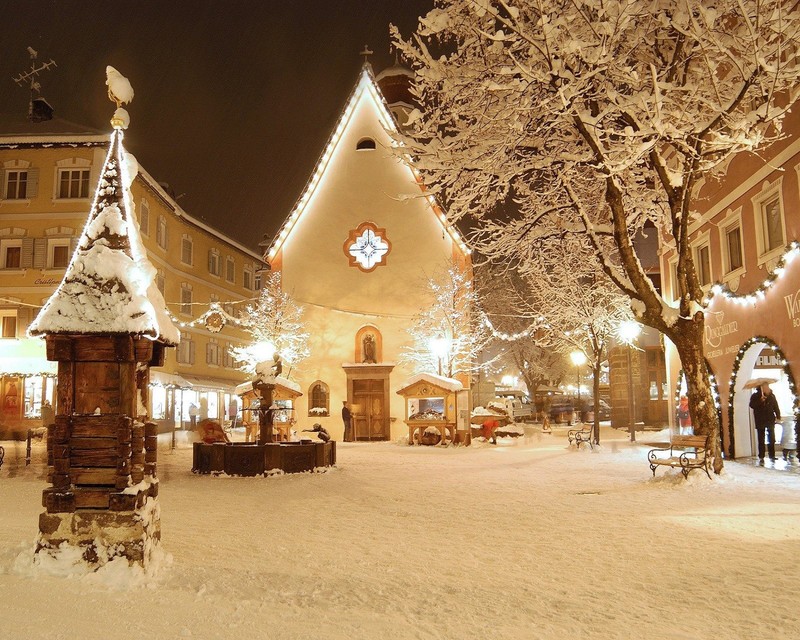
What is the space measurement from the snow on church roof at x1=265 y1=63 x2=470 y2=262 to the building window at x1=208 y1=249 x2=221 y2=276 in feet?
52.3

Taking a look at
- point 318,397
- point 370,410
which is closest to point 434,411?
point 370,410

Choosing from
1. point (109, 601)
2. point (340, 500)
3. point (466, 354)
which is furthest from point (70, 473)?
point (466, 354)

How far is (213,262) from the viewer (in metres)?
47.5

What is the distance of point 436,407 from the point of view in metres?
27.1

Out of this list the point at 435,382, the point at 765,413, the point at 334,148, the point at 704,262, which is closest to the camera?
the point at 765,413

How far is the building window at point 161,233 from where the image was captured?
38.5 meters

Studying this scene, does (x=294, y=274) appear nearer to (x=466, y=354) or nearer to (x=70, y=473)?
(x=466, y=354)

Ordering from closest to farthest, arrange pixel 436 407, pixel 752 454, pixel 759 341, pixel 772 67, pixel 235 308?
pixel 772 67, pixel 759 341, pixel 752 454, pixel 436 407, pixel 235 308

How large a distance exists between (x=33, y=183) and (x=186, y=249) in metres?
11.2

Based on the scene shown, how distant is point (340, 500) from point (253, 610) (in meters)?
6.36

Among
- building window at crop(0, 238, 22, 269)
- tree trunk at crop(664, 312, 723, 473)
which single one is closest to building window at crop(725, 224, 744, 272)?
tree trunk at crop(664, 312, 723, 473)

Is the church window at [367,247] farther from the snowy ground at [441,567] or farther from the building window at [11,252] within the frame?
the snowy ground at [441,567]

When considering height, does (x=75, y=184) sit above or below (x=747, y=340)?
above

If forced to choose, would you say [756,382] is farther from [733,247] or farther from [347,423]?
[347,423]
